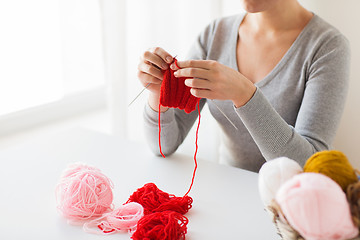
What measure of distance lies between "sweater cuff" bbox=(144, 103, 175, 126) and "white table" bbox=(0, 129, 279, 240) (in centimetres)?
10

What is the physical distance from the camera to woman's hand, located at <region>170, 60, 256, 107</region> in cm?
97

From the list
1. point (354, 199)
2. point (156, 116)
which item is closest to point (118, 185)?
point (156, 116)

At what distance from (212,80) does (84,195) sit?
0.37 metres

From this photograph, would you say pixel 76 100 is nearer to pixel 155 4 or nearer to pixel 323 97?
pixel 155 4

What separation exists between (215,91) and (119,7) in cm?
95

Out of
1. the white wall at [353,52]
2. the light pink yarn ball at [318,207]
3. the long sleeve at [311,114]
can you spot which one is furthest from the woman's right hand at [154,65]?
the white wall at [353,52]

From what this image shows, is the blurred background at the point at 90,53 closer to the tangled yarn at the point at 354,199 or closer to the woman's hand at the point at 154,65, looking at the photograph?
the woman's hand at the point at 154,65

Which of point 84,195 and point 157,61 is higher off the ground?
point 157,61

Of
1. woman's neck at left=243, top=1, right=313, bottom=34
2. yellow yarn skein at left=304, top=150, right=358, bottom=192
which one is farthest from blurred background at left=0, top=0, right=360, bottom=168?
yellow yarn skein at left=304, top=150, right=358, bottom=192

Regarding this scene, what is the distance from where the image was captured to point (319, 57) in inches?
48.6

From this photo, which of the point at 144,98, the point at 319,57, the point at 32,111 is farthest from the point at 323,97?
the point at 32,111

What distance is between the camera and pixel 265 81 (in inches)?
51.4

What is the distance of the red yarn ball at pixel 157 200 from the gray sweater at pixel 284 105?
0.76 feet

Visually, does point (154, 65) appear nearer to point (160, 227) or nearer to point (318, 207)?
point (160, 227)
